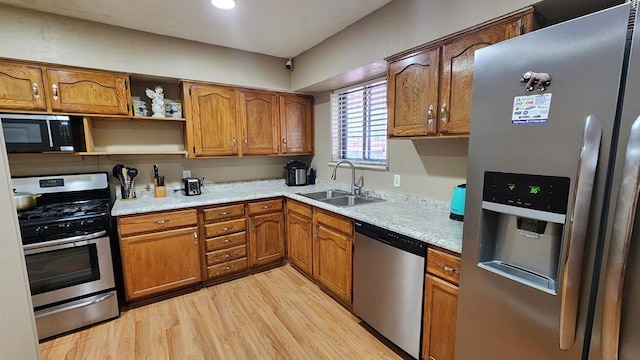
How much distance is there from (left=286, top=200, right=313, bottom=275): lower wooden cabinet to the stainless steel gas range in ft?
5.30

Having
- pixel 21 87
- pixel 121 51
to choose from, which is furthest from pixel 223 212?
pixel 21 87

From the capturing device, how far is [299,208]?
2844 millimetres

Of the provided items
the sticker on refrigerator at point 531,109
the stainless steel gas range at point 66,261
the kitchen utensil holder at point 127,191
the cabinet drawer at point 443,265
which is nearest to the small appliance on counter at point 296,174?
the kitchen utensil holder at point 127,191

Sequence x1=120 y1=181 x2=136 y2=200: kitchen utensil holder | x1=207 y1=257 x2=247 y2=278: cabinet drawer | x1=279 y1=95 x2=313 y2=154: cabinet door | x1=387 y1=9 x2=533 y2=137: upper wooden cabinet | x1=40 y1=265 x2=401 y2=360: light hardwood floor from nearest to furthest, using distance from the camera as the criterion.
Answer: x1=387 y1=9 x2=533 y2=137: upper wooden cabinet, x1=40 y1=265 x2=401 y2=360: light hardwood floor, x1=120 y1=181 x2=136 y2=200: kitchen utensil holder, x1=207 y1=257 x2=247 y2=278: cabinet drawer, x1=279 y1=95 x2=313 y2=154: cabinet door

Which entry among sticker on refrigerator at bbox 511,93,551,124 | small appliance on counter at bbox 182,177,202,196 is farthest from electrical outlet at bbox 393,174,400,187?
small appliance on counter at bbox 182,177,202,196

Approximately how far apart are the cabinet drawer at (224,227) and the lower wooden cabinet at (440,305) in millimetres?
1951

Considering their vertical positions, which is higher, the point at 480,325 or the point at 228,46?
the point at 228,46

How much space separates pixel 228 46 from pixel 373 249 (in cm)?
254

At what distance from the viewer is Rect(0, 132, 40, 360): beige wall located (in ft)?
2.39

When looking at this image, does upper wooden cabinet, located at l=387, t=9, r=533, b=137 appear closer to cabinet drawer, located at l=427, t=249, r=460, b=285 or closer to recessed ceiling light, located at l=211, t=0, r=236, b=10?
cabinet drawer, located at l=427, t=249, r=460, b=285

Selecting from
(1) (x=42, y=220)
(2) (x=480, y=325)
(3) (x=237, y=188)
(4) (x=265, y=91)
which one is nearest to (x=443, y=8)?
(2) (x=480, y=325)

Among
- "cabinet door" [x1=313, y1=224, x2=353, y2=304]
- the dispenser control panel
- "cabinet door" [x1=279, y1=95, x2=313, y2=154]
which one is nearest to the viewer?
the dispenser control panel

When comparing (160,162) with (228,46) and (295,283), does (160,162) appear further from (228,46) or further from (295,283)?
(295,283)

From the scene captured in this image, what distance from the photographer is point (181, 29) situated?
8.10 ft
